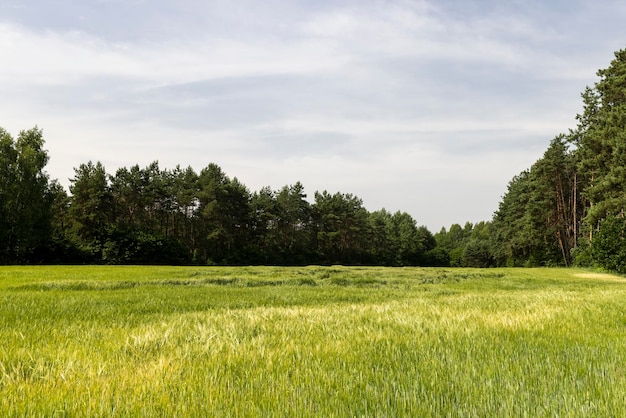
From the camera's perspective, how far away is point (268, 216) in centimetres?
8225

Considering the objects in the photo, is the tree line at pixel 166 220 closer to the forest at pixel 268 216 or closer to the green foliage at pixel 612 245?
the forest at pixel 268 216

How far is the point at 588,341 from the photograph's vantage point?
495cm

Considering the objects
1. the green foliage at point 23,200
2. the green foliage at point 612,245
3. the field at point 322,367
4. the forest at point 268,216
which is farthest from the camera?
the green foliage at point 23,200

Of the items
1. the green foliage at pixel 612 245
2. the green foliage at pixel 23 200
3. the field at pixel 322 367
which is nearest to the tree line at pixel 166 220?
the green foliage at pixel 23 200

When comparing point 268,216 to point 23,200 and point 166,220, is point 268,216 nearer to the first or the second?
point 166,220

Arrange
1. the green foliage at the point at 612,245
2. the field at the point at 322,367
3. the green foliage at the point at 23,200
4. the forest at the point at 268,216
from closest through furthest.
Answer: the field at the point at 322,367, the green foliage at the point at 612,245, the forest at the point at 268,216, the green foliage at the point at 23,200

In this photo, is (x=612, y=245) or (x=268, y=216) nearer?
(x=612, y=245)

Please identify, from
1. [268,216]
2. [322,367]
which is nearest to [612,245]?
[322,367]

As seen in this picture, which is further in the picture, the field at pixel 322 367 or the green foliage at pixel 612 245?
the green foliage at pixel 612 245

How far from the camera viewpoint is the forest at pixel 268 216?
44.9 meters

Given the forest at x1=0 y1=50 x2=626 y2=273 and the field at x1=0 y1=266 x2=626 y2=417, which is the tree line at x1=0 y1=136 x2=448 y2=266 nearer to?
the forest at x1=0 y1=50 x2=626 y2=273

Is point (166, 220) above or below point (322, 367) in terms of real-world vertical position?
above

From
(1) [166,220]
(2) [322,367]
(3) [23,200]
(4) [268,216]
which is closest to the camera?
(2) [322,367]

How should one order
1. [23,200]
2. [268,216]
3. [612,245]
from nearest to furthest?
[612,245], [23,200], [268,216]
